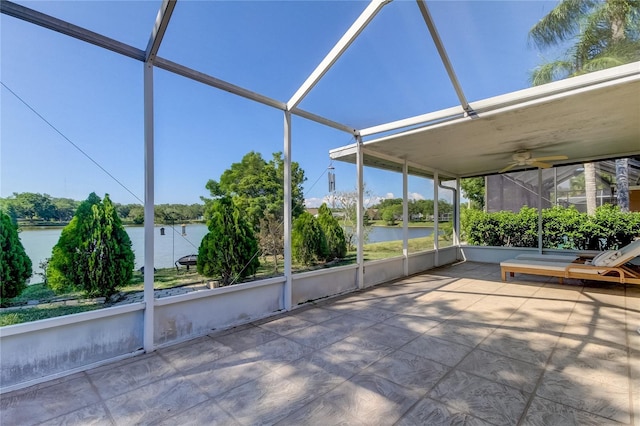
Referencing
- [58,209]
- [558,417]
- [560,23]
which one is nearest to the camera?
[558,417]

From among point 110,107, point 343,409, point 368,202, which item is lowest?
point 343,409

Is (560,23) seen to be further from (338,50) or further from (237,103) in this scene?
(237,103)

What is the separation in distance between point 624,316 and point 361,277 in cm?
342

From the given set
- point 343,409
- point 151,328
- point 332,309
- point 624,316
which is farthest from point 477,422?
point 624,316

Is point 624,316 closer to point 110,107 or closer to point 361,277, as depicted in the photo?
point 361,277

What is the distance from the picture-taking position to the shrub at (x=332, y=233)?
5723 mm

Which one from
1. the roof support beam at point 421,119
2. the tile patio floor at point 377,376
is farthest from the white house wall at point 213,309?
the roof support beam at point 421,119

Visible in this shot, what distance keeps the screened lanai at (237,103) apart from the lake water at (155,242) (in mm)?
368

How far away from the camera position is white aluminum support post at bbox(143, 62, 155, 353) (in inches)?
112

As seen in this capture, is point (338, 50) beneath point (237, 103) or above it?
above

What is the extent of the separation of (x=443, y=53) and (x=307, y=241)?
11.3ft

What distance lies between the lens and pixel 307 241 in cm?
532

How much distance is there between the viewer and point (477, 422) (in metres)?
1.84

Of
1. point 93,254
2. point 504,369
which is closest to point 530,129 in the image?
point 504,369
